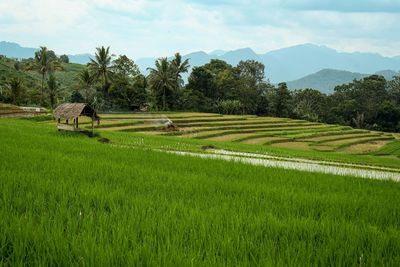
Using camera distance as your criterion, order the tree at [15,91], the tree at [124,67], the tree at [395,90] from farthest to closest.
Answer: the tree at [395,90]
the tree at [124,67]
the tree at [15,91]

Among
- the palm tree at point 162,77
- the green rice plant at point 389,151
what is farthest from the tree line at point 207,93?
the green rice plant at point 389,151

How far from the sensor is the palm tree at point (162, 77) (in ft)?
161

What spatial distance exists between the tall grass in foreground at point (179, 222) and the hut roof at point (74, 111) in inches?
417

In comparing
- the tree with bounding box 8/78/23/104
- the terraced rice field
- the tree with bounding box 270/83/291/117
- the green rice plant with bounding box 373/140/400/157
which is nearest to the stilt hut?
the terraced rice field

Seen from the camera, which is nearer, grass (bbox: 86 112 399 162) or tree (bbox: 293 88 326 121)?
grass (bbox: 86 112 399 162)

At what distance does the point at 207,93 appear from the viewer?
59.3 metres

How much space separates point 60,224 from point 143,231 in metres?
0.66

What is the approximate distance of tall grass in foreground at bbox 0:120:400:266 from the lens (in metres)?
2.54

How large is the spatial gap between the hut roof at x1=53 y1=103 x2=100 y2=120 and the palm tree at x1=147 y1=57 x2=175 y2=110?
32237 millimetres

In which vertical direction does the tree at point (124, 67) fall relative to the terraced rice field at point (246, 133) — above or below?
above

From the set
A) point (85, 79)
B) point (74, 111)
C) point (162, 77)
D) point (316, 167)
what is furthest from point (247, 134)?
point (85, 79)

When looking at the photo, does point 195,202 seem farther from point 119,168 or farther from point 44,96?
point 44,96

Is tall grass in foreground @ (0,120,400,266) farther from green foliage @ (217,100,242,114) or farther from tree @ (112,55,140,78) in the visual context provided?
tree @ (112,55,140,78)

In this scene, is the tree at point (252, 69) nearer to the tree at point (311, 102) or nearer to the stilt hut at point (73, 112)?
the tree at point (311, 102)
